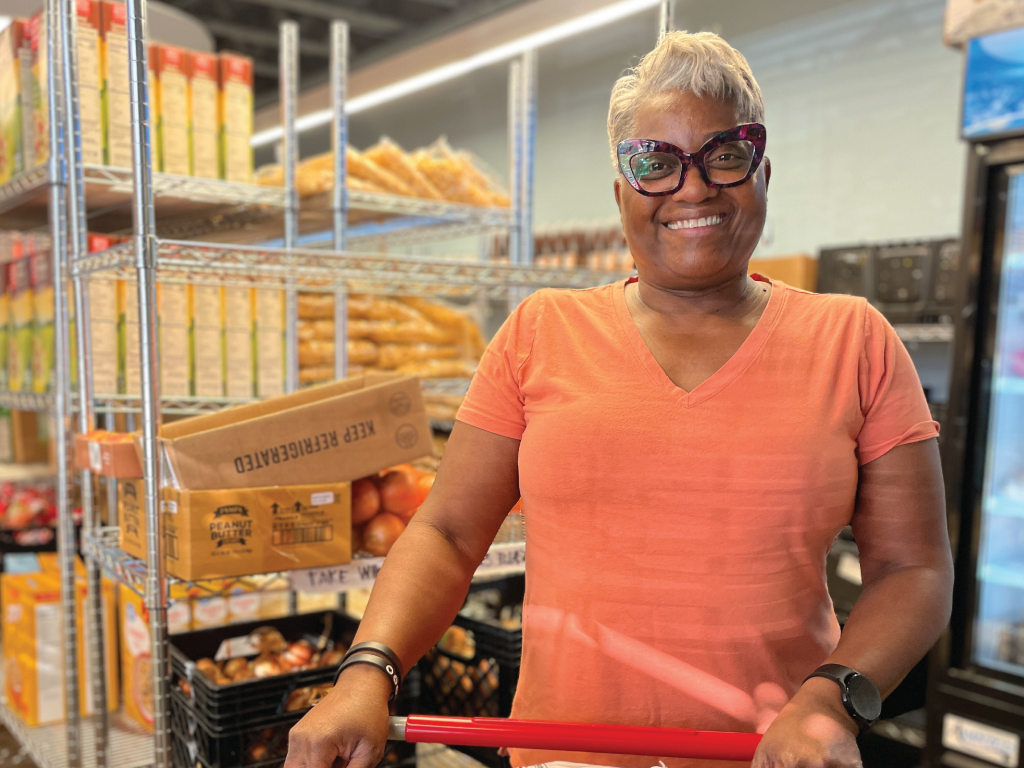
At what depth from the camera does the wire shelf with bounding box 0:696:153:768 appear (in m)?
2.53

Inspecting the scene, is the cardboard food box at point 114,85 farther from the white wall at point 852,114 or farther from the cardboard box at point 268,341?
the white wall at point 852,114

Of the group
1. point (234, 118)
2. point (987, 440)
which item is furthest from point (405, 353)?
point (987, 440)

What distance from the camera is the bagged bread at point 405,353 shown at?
370 centimetres

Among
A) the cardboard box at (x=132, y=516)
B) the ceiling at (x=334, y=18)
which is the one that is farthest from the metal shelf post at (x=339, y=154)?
the ceiling at (x=334, y=18)

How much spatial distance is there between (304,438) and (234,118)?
145 centimetres

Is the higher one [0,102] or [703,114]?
[0,102]

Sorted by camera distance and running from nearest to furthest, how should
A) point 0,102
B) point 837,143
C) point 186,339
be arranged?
point 186,339
point 0,102
point 837,143

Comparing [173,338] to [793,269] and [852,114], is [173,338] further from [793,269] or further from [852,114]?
[852,114]

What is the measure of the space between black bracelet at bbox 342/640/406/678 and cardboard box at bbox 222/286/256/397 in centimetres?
176

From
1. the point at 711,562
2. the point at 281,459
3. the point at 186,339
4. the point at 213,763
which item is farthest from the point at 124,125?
the point at 711,562

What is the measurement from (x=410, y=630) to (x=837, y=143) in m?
4.12

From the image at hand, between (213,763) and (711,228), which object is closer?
(711,228)

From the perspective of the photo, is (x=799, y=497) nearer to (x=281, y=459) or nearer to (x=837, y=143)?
(x=281, y=459)

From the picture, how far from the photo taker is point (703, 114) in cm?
127
